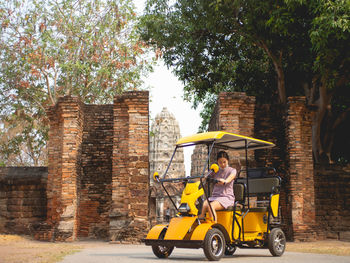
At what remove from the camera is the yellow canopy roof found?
7.02 metres

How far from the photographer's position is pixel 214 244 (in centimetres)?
632

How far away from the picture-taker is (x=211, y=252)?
6129 millimetres

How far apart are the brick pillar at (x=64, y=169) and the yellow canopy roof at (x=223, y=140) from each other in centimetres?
507

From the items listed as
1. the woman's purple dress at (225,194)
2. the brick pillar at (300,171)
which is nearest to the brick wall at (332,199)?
the brick pillar at (300,171)

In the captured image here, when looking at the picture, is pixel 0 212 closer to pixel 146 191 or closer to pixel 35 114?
pixel 146 191

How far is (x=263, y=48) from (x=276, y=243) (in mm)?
8618

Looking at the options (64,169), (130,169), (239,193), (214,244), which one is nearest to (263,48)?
(130,169)

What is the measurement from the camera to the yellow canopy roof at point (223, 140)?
A: 7023 mm

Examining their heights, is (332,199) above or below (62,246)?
above

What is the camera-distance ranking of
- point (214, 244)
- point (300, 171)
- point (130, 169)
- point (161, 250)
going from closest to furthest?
1. point (214, 244)
2. point (161, 250)
3. point (130, 169)
4. point (300, 171)

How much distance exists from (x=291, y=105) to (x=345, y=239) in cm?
399

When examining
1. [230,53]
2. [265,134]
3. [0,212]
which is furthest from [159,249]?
[230,53]

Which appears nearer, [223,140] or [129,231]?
[223,140]

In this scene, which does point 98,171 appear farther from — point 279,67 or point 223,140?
point 279,67
